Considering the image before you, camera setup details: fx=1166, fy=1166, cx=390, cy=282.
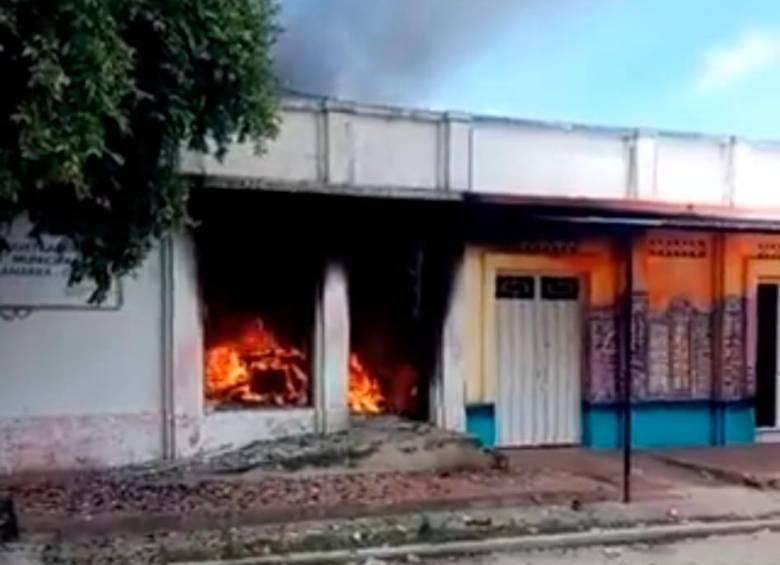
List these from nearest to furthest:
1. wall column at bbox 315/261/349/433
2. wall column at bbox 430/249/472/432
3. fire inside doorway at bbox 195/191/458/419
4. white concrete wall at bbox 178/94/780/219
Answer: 1. fire inside doorway at bbox 195/191/458/419
2. white concrete wall at bbox 178/94/780/219
3. wall column at bbox 315/261/349/433
4. wall column at bbox 430/249/472/432

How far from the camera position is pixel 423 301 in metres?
15.3

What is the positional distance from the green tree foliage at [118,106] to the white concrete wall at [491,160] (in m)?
3.20

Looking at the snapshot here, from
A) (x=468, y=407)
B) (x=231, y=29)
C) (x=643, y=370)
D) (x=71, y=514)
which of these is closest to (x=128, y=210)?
(x=231, y=29)

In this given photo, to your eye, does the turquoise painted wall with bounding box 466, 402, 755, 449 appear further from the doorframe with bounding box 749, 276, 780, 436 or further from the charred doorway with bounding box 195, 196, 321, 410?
the charred doorway with bounding box 195, 196, 321, 410

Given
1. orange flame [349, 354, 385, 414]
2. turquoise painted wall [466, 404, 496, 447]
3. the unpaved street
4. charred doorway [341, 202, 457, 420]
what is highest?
charred doorway [341, 202, 457, 420]

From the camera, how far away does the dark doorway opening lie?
1772cm

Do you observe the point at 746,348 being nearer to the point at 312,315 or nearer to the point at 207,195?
the point at 312,315

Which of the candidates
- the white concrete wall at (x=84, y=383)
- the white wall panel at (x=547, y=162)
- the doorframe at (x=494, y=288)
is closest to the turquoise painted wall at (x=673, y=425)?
the doorframe at (x=494, y=288)

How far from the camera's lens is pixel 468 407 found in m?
15.5

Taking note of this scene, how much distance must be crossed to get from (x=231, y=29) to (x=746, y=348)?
1075cm

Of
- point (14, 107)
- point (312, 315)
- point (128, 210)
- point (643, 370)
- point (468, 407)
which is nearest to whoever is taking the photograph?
point (14, 107)

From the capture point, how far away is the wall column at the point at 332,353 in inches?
567

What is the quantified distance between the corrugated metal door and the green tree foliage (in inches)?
257

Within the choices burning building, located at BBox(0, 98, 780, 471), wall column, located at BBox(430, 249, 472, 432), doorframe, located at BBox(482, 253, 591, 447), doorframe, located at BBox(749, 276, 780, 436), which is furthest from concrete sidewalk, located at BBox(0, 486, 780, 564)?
doorframe, located at BBox(749, 276, 780, 436)
